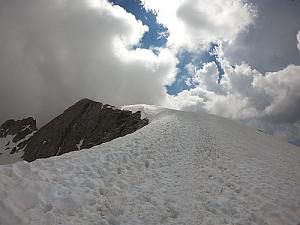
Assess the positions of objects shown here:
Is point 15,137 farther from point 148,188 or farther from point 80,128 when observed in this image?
point 148,188

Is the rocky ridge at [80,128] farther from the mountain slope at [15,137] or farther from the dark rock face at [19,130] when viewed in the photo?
the dark rock face at [19,130]

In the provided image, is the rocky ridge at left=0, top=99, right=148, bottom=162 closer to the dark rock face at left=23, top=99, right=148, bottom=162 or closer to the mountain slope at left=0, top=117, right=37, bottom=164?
the dark rock face at left=23, top=99, right=148, bottom=162

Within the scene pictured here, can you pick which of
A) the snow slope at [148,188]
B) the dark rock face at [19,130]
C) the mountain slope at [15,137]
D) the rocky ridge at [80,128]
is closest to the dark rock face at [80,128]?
the rocky ridge at [80,128]

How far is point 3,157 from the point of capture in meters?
136

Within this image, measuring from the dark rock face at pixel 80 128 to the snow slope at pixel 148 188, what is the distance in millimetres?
27697

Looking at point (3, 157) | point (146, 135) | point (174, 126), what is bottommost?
point (3, 157)

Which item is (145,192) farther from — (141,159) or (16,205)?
(16,205)

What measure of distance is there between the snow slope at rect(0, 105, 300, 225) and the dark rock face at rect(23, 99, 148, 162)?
2770 centimetres

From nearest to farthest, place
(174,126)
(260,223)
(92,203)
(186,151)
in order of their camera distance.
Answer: (260,223) → (92,203) → (186,151) → (174,126)

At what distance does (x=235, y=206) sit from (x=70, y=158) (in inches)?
336

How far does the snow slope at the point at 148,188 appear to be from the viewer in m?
10.2

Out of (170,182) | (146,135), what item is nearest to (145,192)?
(170,182)

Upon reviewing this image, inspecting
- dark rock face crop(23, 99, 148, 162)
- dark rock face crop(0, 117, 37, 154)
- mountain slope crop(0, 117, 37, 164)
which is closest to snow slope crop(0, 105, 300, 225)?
dark rock face crop(23, 99, 148, 162)

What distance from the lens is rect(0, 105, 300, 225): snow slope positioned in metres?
10.2
